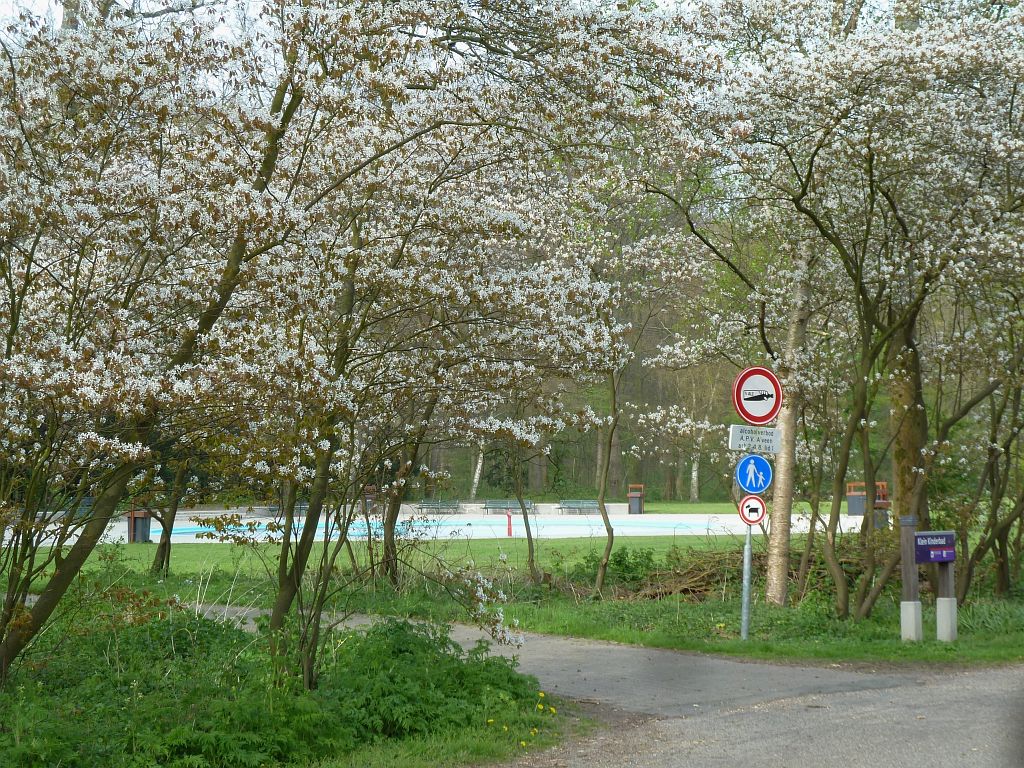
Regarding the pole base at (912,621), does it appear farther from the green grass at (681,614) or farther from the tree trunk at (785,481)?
the tree trunk at (785,481)

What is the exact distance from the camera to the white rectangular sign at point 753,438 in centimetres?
1126

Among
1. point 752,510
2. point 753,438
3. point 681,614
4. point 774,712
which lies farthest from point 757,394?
point 774,712

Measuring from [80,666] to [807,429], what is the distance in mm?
10103

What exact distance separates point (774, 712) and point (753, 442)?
399 cm

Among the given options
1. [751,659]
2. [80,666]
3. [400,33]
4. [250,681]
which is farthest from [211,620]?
[400,33]

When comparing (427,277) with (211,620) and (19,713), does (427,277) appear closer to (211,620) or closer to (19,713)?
(19,713)

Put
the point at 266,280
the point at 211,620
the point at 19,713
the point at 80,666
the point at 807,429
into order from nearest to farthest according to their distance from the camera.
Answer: the point at 19,713 < the point at 266,280 < the point at 80,666 < the point at 211,620 < the point at 807,429

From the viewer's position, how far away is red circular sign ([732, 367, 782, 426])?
1177 cm

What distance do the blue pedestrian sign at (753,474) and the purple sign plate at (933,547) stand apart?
5.97 feet

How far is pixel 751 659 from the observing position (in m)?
10.6

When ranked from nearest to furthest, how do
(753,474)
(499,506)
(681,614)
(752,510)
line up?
(752,510) → (753,474) → (681,614) → (499,506)

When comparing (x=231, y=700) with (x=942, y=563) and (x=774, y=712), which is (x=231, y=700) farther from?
(x=942, y=563)

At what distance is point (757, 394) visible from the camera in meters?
11.8

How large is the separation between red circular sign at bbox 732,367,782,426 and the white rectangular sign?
9.7 inches
